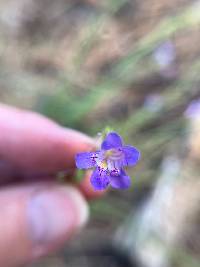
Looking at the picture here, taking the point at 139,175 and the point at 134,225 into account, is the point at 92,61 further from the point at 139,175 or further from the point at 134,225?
the point at 134,225

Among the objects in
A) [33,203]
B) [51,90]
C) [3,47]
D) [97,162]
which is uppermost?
[3,47]

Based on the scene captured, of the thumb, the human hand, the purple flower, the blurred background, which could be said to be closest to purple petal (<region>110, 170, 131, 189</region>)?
the purple flower

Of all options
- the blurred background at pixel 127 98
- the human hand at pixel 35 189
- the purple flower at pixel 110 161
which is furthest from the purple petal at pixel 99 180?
the blurred background at pixel 127 98

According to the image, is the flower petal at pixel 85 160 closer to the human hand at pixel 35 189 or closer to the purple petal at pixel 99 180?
the purple petal at pixel 99 180

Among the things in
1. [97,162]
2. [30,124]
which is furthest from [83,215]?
[97,162]

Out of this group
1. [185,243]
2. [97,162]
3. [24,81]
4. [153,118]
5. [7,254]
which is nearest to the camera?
[97,162]

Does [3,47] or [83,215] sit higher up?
[3,47]

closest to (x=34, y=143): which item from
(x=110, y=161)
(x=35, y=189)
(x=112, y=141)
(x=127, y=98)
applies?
(x=35, y=189)
